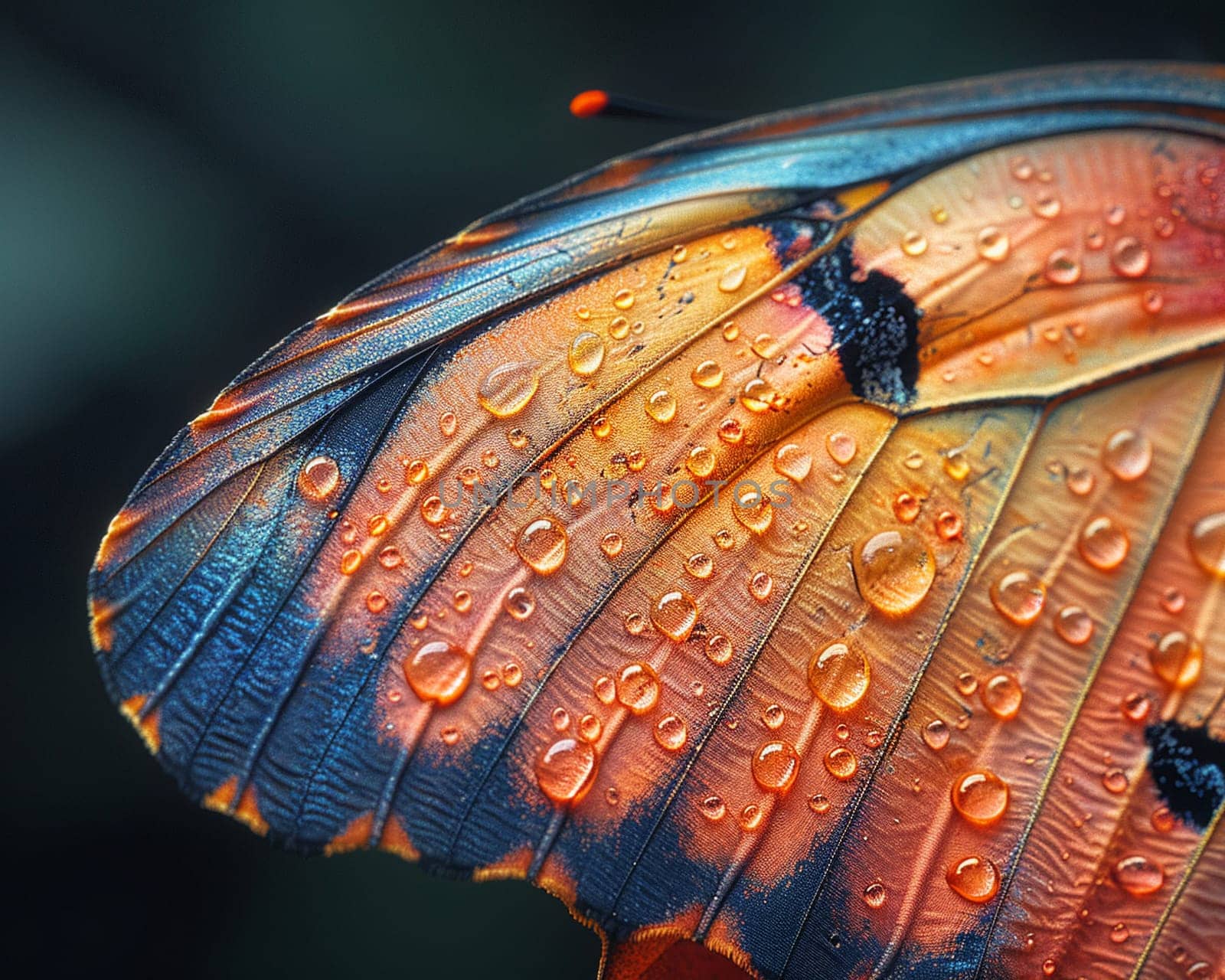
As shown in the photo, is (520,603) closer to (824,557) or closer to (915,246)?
(824,557)

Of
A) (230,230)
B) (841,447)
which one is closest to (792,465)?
(841,447)

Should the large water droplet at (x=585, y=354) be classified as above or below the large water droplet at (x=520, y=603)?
above

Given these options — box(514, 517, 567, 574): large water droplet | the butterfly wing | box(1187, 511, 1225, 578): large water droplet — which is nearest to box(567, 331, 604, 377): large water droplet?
the butterfly wing

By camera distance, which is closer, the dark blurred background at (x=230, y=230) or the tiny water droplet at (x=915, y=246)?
the tiny water droplet at (x=915, y=246)

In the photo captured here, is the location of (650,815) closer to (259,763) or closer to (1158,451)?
(259,763)

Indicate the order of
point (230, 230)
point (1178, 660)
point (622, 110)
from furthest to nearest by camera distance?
point (230, 230), point (622, 110), point (1178, 660)

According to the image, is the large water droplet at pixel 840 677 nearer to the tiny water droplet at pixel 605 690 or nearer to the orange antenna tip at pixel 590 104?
the tiny water droplet at pixel 605 690

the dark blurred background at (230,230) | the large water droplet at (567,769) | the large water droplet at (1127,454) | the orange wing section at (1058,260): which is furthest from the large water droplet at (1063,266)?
the dark blurred background at (230,230)
